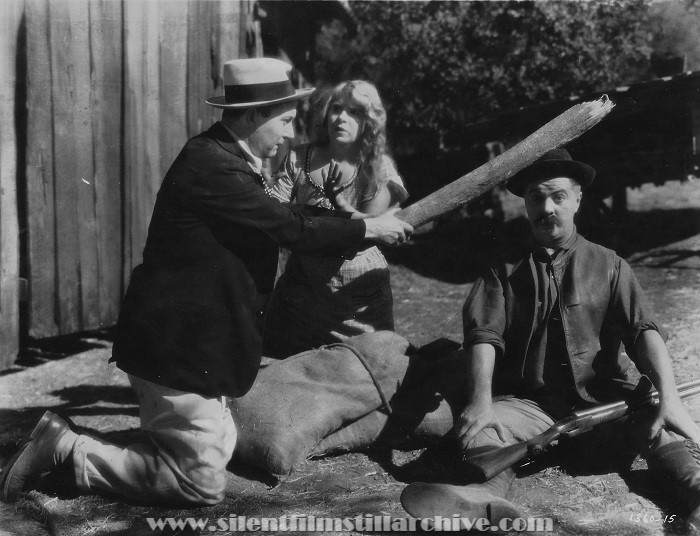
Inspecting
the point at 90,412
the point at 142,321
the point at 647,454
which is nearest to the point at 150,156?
the point at 90,412

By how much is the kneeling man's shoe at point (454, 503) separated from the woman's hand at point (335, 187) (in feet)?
5.24

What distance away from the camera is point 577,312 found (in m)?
3.52

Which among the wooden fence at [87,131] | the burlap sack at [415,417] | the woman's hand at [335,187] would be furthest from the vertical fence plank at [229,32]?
the burlap sack at [415,417]

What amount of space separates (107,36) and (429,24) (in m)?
7.48

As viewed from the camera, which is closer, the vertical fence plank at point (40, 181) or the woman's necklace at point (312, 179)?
the woman's necklace at point (312, 179)

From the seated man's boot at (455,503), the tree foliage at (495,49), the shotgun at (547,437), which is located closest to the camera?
the seated man's boot at (455,503)

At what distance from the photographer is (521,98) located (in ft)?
40.4

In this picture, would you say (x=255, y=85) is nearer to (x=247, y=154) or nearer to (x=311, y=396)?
(x=247, y=154)

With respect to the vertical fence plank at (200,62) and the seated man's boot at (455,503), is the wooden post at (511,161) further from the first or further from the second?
the vertical fence plank at (200,62)

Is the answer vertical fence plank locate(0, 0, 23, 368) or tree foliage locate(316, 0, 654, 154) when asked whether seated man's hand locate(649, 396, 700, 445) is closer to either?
vertical fence plank locate(0, 0, 23, 368)

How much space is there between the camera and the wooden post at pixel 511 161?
3.71 meters

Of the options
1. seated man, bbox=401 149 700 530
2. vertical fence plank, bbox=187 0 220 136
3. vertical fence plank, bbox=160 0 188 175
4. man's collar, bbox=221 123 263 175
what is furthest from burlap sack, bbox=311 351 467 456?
vertical fence plank, bbox=187 0 220 136

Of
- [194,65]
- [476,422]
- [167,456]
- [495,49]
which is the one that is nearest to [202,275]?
[167,456]

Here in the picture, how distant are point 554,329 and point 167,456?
1721 millimetres
